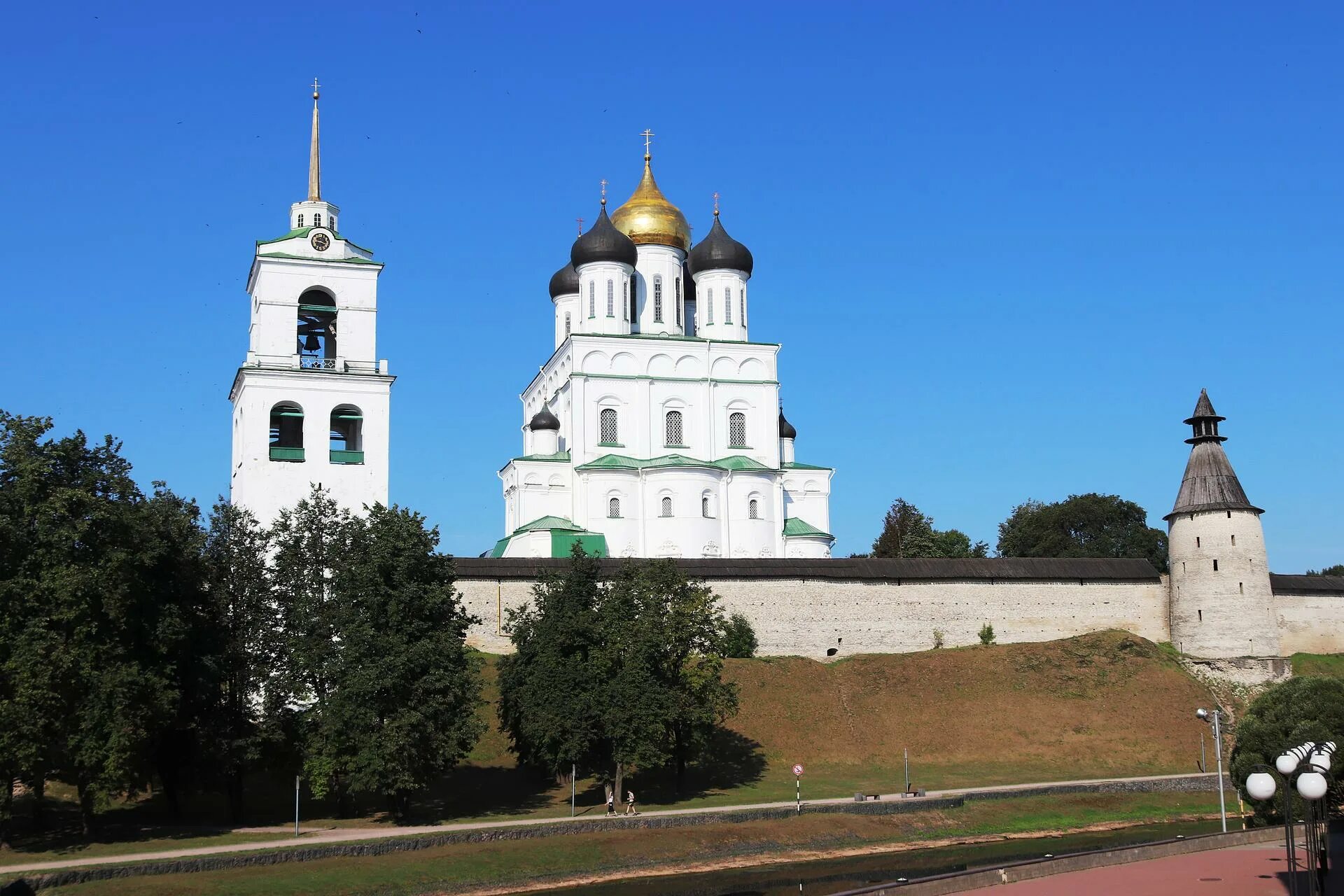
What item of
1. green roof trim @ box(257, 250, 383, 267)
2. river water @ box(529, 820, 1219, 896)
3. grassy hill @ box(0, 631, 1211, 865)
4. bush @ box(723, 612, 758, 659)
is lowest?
river water @ box(529, 820, 1219, 896)

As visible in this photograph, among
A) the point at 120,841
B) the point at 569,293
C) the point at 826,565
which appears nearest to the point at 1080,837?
the point at 826,565

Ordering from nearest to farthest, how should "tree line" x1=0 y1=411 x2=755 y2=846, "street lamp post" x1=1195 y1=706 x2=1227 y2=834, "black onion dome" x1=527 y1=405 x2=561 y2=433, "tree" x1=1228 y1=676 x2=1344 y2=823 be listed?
"tree line" x1=0 y1=411 x2=755 y2=846 < "tree" x1=1228 y1=676 x2=1344 y2=823 < "street lamp post" x1=1195 y1=706 x2=1227 y2=834 < "black onion dome" x1=527 y1=405 x2=561 y2=433

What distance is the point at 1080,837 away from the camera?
32.4 metres

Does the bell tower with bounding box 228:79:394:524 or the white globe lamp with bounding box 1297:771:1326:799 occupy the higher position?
the bell tower with bounding box 228:79:394:524

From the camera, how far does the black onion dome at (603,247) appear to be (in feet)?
182

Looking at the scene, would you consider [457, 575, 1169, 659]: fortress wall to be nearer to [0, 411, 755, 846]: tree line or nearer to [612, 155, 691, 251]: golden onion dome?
[0, 411, 755, 846]: tree line

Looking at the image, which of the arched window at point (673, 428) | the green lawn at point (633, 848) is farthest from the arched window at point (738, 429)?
the green lawn at point (633, 848)

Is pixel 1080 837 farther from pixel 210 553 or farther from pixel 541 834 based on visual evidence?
pixel 210 553

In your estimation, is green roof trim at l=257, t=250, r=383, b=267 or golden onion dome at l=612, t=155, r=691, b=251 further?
golden onion dome at l=612, t=155, r=691, b=251

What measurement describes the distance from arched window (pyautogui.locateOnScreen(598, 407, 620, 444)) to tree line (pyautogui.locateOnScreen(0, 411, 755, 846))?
18741mm

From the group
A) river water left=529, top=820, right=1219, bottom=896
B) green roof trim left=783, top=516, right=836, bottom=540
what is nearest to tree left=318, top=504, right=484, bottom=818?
river water left=529, top=820, right=1219, bottom=896

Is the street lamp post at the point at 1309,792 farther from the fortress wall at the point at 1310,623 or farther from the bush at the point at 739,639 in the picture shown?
the fortress wall at the point at 1310,623

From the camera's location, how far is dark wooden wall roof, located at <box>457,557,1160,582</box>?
4459 cm

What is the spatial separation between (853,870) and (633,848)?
4.30 m
